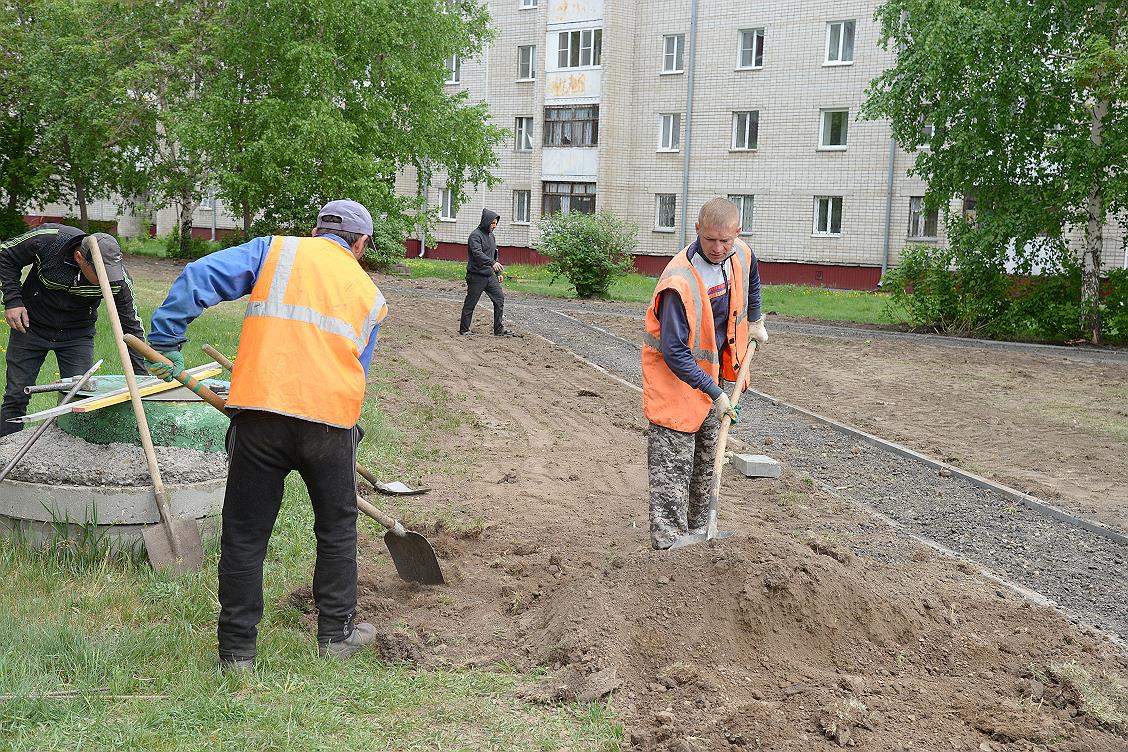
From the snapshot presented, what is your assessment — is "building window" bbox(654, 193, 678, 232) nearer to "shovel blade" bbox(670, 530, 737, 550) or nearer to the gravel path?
the gravel path

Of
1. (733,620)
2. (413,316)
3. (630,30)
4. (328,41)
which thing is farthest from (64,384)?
(630,30)

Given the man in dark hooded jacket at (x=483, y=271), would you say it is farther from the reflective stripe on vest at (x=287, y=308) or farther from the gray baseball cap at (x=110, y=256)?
the reflective stripe on vest at (x=287, y=308)

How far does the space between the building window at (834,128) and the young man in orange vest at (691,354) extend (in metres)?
27.4

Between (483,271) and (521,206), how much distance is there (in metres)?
24.1

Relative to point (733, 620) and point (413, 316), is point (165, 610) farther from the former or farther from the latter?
point (413, 316)

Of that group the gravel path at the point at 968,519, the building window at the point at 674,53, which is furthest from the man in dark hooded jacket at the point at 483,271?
the building window at the point at 674,53

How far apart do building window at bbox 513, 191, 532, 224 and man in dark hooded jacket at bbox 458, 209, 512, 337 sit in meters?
23.2

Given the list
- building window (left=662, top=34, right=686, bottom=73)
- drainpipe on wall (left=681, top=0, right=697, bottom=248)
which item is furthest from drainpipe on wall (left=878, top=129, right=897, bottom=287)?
building window (left=662, top=34, right=686, bottom=73)

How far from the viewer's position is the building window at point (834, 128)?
31.7 metres

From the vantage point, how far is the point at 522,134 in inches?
1566

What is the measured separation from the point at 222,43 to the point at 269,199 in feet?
13.9

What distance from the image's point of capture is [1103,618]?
5.54 meters

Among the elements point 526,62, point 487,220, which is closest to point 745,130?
point 526,62

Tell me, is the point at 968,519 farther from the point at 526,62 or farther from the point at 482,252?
the point at 526,62
